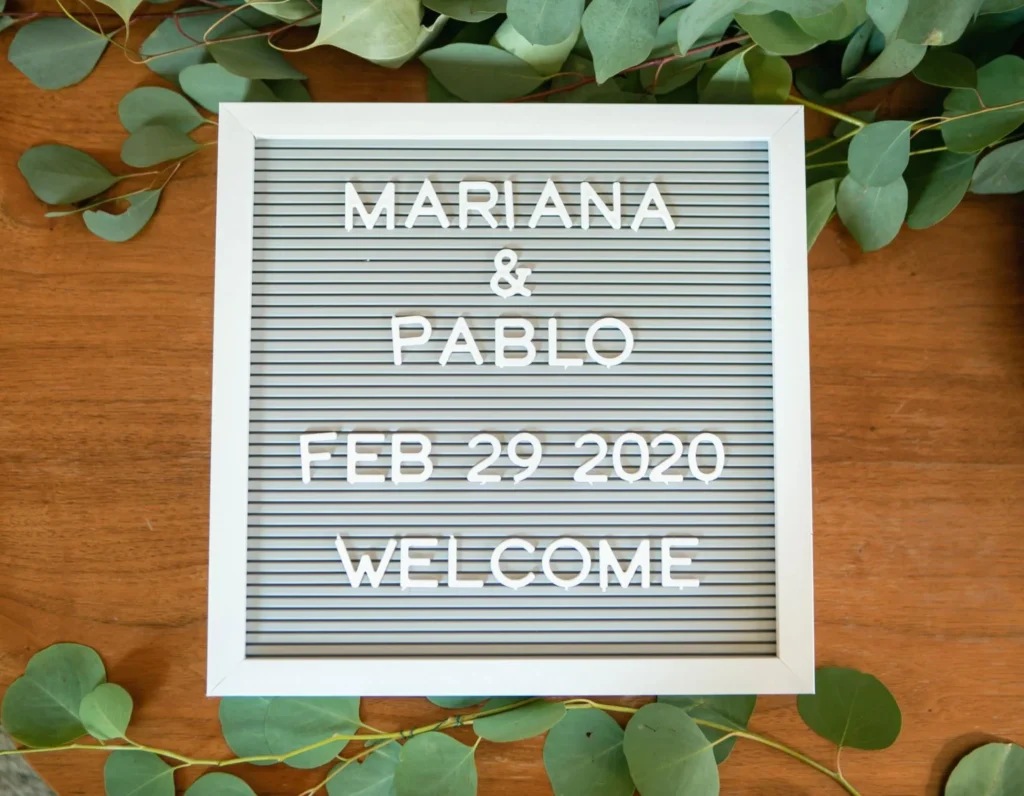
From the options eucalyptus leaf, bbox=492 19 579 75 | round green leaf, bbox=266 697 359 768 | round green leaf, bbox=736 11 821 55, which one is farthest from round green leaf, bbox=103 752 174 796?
round green leaf, bbox=736 11 821 55

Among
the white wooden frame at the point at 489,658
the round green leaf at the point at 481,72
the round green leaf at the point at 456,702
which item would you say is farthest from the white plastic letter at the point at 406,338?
the round green leaf at the point at 456,702

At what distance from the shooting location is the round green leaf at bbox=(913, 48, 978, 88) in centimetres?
64

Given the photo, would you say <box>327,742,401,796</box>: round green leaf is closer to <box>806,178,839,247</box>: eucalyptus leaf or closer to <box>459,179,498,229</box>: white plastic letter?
<box>459,179,498,229</box>: white plastic letter

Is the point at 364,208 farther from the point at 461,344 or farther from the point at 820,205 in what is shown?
the point at 820,205

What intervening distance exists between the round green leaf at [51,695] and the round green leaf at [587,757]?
442 millimetres

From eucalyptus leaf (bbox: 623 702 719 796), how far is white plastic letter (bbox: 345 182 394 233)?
51cm

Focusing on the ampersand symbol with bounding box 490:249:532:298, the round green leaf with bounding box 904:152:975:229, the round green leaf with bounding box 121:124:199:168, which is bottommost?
the ampersand symbol with bounding box 490:249:532:298

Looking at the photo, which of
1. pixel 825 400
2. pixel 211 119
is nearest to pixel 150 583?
pixel 211 119

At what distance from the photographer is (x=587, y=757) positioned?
66 cm

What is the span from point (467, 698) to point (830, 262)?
0.56 metres

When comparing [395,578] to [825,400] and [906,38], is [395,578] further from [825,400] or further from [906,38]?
[906,38]

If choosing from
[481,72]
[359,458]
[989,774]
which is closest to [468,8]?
[481,72]

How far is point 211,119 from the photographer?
70cm

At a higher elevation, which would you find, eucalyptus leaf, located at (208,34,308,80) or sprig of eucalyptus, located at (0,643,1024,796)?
eucalyptus leaf, located at (208,34,308,80)
